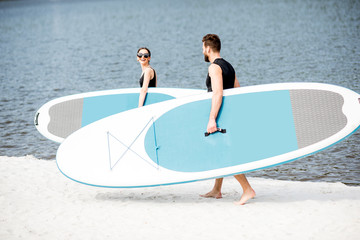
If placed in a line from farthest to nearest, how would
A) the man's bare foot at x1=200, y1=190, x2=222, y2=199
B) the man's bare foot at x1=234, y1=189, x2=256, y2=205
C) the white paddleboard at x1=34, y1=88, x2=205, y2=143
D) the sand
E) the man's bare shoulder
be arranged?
the white paddleboard at x1=34, y1=88, x2=205, y2=143 → the man's bare foot at x1=200, y1=190, x2=222, y2=199 → the man's bare foot at x1=234, y1=189, x2=256, y2=205 → the man's bare shoulder → the sand

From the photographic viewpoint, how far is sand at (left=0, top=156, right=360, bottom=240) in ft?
16.0

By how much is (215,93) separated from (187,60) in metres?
15.5

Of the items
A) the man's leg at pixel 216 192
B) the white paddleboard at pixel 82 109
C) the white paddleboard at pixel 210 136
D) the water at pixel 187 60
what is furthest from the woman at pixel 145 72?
the water at pixel 187 60

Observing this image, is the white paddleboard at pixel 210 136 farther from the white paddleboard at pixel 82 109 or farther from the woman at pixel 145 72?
the white paddleboard at pixel 82 109

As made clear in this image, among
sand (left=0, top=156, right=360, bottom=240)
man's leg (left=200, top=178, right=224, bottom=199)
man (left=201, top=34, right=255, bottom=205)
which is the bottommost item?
sand (left=0, top=156, right=360, bottom=240)

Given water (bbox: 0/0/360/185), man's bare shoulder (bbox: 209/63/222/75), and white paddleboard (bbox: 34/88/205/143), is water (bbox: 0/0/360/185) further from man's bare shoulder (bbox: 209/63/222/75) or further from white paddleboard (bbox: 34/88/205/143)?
man's bare shoulder (bbox: 209/63/222/75)

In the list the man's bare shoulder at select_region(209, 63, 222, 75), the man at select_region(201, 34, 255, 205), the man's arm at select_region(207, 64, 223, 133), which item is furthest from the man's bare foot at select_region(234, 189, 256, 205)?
the man's bare shoulder at select_region(209, 63, 222, 75)

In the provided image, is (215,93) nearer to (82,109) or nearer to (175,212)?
(175,212)

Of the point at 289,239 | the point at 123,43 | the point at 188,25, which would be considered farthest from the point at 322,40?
the point at 289,239

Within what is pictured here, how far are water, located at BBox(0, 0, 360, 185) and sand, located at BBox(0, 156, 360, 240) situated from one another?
2029 millimetres

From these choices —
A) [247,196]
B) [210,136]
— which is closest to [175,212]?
[247,196]

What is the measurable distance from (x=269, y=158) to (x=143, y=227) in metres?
1.62

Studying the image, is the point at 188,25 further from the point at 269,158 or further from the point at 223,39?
the point at 269,158

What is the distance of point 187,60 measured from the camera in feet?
68.1
